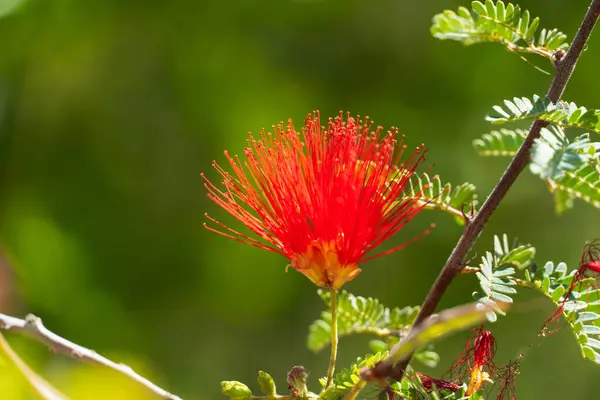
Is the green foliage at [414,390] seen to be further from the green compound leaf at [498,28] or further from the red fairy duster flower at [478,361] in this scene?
the green compound leaf at [498,28]

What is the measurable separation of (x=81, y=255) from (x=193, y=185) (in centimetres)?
47

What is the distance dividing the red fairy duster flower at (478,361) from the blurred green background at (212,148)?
1728 mm

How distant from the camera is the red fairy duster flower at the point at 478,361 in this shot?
799 millimetres

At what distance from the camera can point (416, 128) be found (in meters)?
2.69

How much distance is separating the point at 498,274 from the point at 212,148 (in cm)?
207

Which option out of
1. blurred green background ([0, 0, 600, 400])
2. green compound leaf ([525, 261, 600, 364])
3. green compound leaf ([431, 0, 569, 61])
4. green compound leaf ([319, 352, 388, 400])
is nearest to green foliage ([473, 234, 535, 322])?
green compound leaf ([525, 261, 600, 364])

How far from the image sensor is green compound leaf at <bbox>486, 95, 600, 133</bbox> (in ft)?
2.35

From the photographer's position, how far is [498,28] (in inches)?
33.6

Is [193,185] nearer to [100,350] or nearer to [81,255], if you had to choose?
[81,255]

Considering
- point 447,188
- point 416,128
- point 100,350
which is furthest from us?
point 416,128

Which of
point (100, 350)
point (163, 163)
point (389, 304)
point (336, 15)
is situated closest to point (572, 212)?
point (389, 304)

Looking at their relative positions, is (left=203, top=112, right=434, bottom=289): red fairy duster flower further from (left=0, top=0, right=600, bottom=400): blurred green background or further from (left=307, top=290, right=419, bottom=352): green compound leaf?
(left=0, top=0, right=600, bottom=400): blurred green background

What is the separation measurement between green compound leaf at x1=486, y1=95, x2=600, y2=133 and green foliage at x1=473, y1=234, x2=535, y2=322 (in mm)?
147

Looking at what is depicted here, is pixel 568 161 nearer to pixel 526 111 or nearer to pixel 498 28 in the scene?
pixel 526 111
